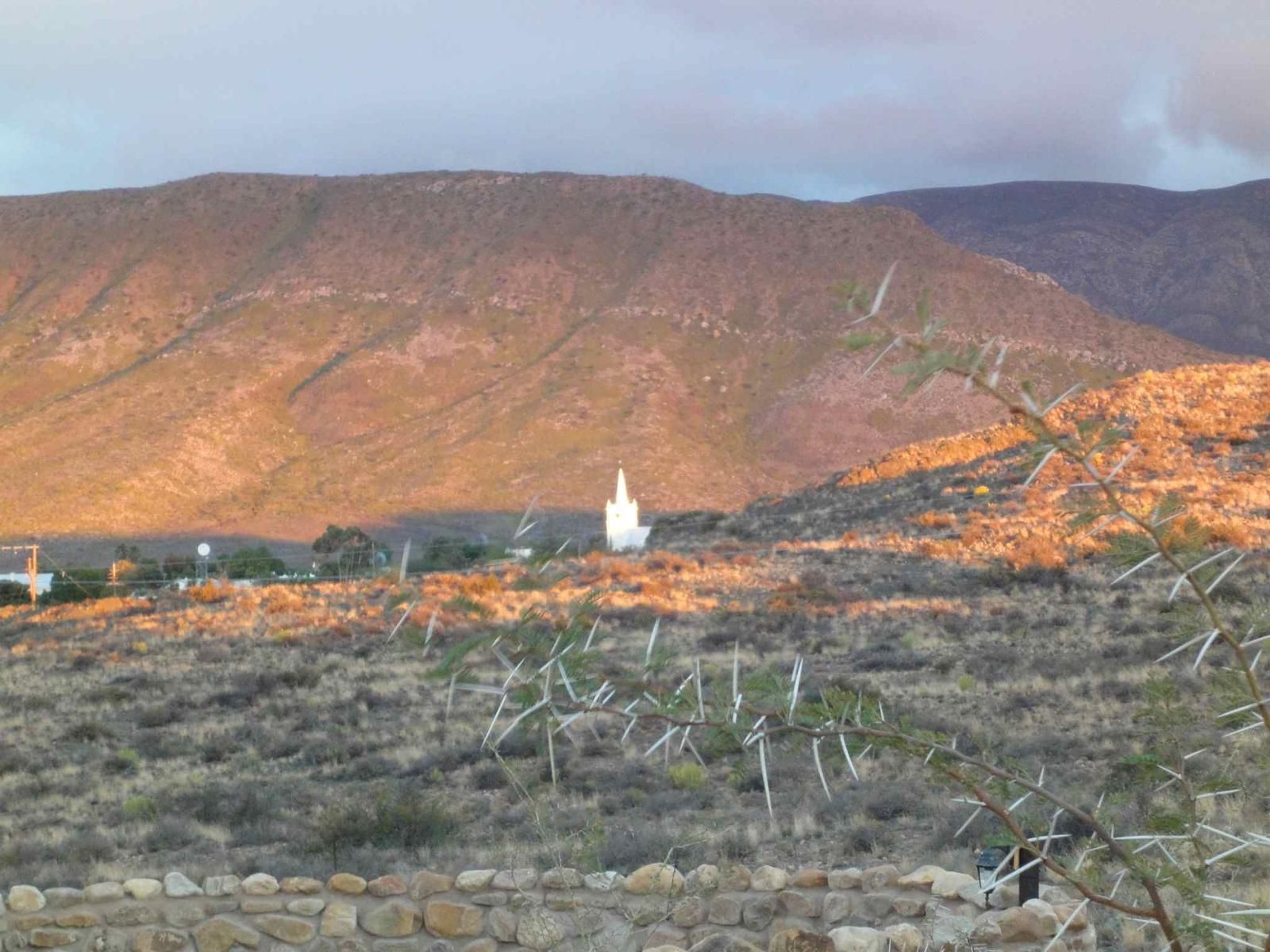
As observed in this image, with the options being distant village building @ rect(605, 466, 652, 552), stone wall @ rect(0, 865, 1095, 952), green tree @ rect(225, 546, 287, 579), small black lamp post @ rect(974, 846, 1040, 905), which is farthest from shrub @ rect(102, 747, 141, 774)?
distant village building @ rect(605, 466, 652, 552)

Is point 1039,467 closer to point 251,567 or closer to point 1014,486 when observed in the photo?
point 1014,486

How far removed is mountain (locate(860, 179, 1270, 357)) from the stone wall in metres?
110

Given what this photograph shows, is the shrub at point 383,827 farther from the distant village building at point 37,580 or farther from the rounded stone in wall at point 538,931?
the distant village building at point 37,580

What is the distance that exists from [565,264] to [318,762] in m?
82.0

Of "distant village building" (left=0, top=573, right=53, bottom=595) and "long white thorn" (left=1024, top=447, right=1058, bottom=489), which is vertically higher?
"long white thorn" (left=1024, top=447, right=1058, bottom=489)

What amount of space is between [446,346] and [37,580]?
3902cm

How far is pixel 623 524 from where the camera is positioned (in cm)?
5431

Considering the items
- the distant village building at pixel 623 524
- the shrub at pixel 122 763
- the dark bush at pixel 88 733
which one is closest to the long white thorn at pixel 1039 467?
the shrub at pixel 122 763

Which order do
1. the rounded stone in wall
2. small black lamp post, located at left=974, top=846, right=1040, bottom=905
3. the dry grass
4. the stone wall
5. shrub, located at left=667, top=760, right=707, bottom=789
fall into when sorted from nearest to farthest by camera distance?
small black lamp post, located at left=974, top=846, right=1040, bottom=905 → the stone wall → the rounded stone in wall → the dry grass → shrub, located at left=667, top=760, right=707, bottom=789

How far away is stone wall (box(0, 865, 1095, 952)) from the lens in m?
7.48

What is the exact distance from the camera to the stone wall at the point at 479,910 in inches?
295

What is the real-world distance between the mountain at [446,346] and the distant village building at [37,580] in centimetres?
1067

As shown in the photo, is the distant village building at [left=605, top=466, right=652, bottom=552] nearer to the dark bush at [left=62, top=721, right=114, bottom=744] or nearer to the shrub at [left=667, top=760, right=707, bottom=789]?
the dark bush at [left=62, top=721, right=114, bottom=744]

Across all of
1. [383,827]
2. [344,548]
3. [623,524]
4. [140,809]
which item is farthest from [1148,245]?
[383,827]
